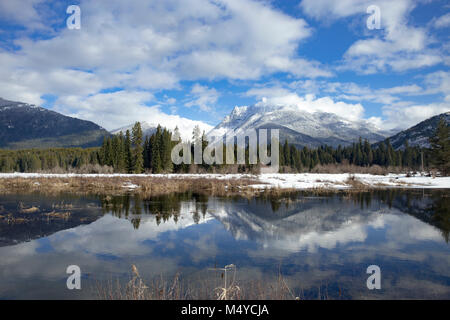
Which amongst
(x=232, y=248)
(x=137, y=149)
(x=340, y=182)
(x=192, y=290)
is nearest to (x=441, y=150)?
(x=340, y=182)

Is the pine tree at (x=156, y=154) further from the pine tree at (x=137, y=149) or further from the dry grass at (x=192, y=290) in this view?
the dry grass at (x=192, y=290)

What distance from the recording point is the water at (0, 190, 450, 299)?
776 centimetres

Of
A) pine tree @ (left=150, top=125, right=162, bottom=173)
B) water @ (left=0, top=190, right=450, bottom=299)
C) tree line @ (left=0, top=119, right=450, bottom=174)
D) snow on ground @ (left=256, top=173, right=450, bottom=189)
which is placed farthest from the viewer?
pine tree @ (left=150, top=125, right=162, bottom=173)

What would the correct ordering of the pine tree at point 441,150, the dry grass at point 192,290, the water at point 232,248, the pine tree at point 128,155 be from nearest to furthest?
the dry grass at point 192,290 → the water at point 232,248 → the pine tree at point 441,150 → the pine tree at point 128,155

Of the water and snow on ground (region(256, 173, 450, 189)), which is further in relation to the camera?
snow on ground (region(256, 173, 450, 189))

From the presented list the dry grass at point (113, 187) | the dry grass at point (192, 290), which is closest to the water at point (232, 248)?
the dry grass at point (192, 290)

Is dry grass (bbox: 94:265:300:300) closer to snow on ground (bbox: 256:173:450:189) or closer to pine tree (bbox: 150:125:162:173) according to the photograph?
snow on ground (bbox: 256:173:450:189)

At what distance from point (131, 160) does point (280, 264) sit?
69.0m

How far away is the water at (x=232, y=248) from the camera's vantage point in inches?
305

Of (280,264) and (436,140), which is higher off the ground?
(436,140)

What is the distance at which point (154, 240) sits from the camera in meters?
12.3

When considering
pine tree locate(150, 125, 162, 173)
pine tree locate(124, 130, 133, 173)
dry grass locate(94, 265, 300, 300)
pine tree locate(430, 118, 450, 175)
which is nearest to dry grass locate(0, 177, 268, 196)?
dry grass locate(94, 265, 300, 300)
